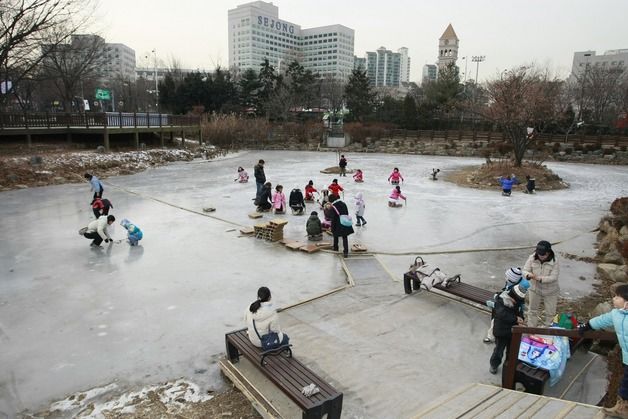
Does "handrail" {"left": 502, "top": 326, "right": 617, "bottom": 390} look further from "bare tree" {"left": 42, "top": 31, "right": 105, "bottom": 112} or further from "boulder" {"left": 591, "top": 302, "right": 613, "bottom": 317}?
"bare tree" {"left": 42, "top": 31, "right": 105, "bottom": 112}

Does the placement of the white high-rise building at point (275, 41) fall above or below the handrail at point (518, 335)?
above

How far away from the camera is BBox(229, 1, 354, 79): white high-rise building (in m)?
139

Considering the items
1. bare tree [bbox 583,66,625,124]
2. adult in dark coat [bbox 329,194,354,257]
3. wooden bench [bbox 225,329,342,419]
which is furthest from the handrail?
bare tree [bbox 583,66,625,124]

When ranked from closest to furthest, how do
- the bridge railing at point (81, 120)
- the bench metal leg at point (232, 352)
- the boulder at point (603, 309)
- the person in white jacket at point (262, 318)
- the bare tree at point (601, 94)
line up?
the person in white jacket at point (262, 318), the bench metal leg at point (232, 352), the boulder at point (603, 309), the bridge railing at point (81, 120), the bare tree at point (601, 94)

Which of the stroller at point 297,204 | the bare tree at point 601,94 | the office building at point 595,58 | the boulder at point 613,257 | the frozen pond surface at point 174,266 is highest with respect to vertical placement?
the office building at point 595,58

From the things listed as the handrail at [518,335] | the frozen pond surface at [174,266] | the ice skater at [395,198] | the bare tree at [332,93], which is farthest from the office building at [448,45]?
the handrail at [518,335]

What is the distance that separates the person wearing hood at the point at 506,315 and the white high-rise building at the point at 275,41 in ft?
458

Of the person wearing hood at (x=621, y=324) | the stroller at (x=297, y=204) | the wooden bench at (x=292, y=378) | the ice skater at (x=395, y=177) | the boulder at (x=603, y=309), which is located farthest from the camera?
the ice skater at (x=395, y=177)

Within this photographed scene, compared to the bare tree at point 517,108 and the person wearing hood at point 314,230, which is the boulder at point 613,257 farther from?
the bare tree at point 517,108

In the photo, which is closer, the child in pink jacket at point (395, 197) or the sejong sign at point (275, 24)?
the child in pink jacket at point (395, 197)

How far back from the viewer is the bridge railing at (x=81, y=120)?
71.7ft

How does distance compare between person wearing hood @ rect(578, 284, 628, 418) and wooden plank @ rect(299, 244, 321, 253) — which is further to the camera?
wooden plank @ rect(299, 244, 321, 253)

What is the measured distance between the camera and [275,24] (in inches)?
5738

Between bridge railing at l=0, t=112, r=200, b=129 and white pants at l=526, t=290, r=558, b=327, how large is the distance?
974 inches
